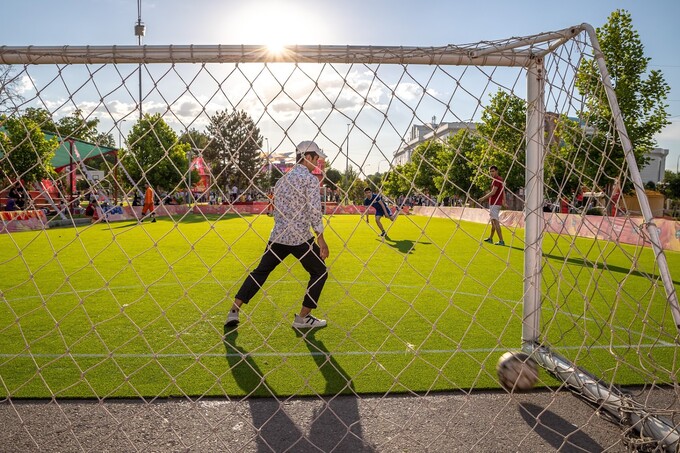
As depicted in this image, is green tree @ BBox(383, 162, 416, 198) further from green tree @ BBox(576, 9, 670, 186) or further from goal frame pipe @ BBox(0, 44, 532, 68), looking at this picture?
green tree @ BBox(576, 9, 670, 186)

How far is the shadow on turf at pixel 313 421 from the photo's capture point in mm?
2738

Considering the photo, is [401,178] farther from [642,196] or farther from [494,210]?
[642,196]

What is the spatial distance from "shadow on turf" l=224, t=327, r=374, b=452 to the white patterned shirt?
1.14m

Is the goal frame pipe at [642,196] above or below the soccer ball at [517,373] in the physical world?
above

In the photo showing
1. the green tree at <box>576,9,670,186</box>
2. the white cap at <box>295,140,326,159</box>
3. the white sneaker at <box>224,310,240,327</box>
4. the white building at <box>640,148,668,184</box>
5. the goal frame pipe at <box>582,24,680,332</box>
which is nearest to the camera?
the goal frame pipe at <box>582,24,680,332</box>

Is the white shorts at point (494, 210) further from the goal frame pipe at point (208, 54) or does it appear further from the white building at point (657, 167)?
the white building at point (657, 167)

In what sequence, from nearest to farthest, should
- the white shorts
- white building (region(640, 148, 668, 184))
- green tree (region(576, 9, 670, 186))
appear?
the white shorts
green tree (region(576, 9, 670, 186))
white building (region(640, 148, 668, 184))

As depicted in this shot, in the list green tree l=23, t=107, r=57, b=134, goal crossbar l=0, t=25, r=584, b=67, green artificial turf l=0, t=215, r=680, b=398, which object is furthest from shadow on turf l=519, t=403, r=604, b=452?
green tree l=23, t=107, r=57, b=134

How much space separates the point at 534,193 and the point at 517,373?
1.36 m

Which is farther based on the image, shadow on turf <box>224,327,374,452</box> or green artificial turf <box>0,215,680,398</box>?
green artificial turf <box>0,215,680,398</box>

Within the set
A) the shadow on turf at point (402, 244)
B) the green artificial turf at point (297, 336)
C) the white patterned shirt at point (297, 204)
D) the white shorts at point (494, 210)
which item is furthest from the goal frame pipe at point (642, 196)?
the shadow on turf at point (402, 244)

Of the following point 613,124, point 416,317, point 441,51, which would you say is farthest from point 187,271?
point 613,124

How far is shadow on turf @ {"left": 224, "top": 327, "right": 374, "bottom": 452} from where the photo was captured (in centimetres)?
274

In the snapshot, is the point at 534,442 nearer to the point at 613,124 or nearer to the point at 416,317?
the point at 613,124
